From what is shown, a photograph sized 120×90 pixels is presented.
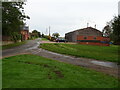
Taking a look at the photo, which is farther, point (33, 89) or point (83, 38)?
point (83, 38)

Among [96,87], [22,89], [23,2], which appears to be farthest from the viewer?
[23,2]

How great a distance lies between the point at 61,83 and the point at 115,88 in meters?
2.06

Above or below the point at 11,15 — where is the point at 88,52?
below

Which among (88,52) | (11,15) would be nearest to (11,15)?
(11,15)

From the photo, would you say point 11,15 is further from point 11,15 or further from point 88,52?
point 88,52

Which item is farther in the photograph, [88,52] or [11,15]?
[11,15]

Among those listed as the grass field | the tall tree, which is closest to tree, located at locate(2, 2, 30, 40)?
the tall tree

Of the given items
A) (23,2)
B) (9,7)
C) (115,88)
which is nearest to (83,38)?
(23,2)

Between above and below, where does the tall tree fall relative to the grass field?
above

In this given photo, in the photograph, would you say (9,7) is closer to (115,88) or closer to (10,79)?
(10,79)

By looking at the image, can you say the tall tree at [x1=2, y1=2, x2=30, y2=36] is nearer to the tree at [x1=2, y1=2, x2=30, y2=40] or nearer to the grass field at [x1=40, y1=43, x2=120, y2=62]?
the tree at [x1=2, y1=2, x2=30, y2=40]

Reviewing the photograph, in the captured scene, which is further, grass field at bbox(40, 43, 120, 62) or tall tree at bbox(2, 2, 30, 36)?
tall tree at bbox(2, 2, 30, 36)

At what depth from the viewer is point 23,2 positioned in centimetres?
2277

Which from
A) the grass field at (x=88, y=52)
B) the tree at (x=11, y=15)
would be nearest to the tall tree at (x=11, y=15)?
the tree at (x=11, y=15)
